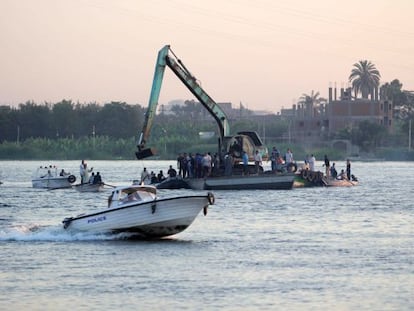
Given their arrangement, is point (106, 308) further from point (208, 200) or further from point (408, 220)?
point (408, 220)

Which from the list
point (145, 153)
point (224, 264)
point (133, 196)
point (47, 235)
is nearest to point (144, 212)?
point (133, 196)

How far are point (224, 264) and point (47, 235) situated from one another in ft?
29.8

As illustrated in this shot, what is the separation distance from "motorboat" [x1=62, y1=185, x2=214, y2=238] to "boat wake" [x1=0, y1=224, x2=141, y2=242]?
28 centimetres

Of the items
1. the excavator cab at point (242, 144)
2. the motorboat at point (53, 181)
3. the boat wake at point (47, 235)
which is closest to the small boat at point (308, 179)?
the excavator cab at point (242, 144)

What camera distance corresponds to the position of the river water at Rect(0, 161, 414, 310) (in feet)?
93.8

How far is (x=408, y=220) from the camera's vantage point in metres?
51.0

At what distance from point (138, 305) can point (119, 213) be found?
10439mm

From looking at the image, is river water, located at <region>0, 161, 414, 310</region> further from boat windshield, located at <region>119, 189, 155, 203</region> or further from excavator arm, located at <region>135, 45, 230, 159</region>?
excavator arm, located at <region>135, 45, 230, 159</region>

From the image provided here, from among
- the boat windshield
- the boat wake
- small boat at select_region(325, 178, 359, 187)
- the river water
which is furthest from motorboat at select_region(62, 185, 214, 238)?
small boat at select_region(325, 178, 359, 187)

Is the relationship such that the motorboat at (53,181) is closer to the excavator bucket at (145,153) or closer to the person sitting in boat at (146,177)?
the person sitting in boat at (146,177)

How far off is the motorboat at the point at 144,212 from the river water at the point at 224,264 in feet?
1.58

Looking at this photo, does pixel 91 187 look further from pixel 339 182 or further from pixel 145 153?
pixel 339 182

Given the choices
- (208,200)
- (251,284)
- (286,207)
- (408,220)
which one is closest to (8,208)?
(286,207)

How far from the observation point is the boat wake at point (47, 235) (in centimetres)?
3919
